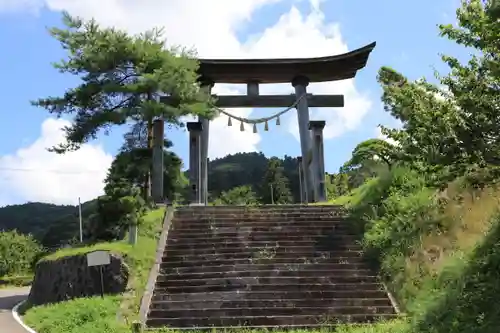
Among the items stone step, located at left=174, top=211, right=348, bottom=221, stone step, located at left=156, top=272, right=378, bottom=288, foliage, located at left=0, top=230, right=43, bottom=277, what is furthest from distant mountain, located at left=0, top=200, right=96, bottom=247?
A: stone step, located at left=156, top=272, right=378, bottom=288

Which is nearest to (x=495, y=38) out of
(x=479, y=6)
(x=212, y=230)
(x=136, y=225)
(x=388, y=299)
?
(x=479, y=6)

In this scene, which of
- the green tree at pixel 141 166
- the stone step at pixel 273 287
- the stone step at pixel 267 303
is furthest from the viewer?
the green tree at pixel 141 166

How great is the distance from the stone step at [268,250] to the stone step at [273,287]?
5.11ft

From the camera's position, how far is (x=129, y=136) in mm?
20516

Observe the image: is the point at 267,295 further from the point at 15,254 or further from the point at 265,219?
the point at 15,254

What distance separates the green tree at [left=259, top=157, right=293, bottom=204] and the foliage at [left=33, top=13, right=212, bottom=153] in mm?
30388

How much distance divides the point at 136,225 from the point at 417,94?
869 centimetres

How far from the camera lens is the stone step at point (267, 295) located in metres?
11.6

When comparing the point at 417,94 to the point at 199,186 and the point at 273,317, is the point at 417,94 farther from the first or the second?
the point at 199,186

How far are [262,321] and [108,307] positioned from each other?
11.0ft

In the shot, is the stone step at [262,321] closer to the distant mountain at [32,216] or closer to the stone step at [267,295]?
the stone step at [267,295]

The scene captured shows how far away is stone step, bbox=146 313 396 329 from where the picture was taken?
10.6 m

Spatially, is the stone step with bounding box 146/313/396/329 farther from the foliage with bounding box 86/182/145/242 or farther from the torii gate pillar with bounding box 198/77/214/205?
the torii gate pillar with bounding box 198/77/214/205

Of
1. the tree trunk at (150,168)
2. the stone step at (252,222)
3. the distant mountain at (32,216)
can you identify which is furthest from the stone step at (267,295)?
the distant mountain at (32,216)
